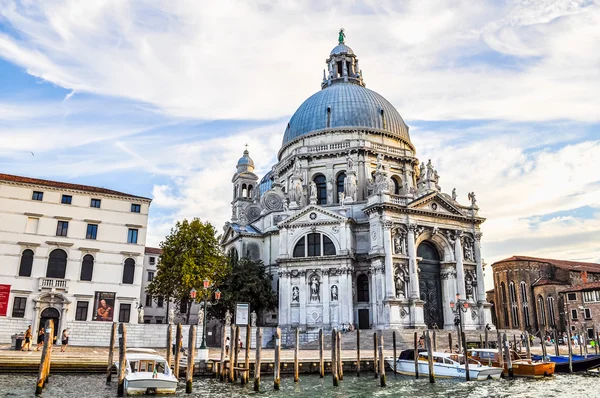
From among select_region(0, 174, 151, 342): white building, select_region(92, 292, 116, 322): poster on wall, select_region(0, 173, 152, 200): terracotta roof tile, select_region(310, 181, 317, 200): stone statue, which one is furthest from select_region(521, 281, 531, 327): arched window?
select_region(92, 292, 116, 322): poster on wall

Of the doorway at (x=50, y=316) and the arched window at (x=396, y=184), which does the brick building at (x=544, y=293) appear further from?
the doorway at (x=50, y=316)

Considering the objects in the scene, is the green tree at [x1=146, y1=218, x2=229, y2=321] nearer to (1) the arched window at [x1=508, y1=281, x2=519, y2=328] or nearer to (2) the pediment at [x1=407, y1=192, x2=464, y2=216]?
(2) the pediment at [x1=407, y1=192, x2=464, y2=216]

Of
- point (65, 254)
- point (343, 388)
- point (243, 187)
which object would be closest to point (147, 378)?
point (343, 388)

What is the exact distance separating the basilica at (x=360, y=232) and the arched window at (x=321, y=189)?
83 millimetres

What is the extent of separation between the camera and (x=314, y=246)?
36906mm

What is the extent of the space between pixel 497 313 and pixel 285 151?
2890 centimetres

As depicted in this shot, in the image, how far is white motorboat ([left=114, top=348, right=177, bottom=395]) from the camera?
1584cm

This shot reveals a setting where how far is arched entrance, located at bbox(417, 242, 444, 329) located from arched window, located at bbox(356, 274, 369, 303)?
391 cm

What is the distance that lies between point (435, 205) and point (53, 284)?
25.7 m

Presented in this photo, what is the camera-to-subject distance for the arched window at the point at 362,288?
36.2 meters

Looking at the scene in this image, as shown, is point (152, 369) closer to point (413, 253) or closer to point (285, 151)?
point (413, 253)

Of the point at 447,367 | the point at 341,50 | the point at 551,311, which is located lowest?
the point at 447,367

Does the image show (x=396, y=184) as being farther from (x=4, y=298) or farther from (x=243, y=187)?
(x=4, y=298)

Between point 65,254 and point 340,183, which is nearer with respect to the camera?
point 65,254
